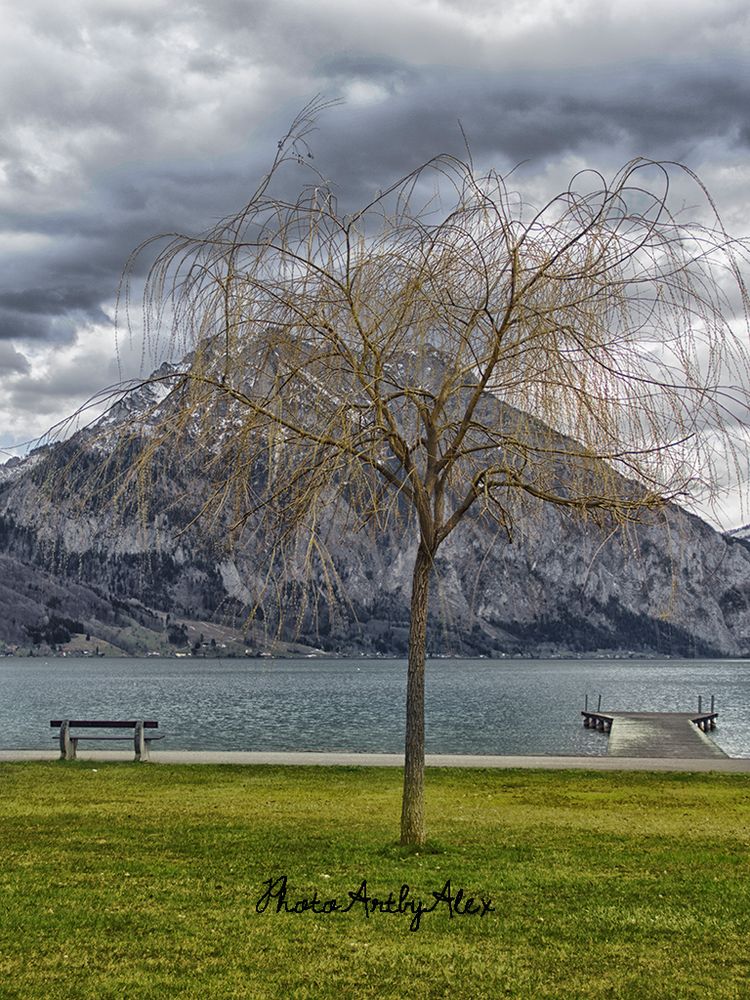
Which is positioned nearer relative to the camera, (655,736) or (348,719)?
(655,736)

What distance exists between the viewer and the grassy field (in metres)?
7.96

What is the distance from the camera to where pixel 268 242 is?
11.4m

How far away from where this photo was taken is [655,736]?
43719mm

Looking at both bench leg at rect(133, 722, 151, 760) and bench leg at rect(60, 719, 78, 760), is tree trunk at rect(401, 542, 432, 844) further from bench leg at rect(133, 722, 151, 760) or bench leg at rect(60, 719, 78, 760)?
bench leg at rect(60, 719, 78, 760)

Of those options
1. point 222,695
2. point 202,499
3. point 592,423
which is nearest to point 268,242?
point 202,499

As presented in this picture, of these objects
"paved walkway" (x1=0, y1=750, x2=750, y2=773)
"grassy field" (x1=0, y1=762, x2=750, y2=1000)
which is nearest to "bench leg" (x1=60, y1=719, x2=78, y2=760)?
"paved walkway" (x1=0, y1=750, x2=750, y2=773)

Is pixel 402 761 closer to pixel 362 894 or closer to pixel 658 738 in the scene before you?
pixel 362 894

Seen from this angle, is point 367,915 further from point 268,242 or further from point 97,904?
point 268,242

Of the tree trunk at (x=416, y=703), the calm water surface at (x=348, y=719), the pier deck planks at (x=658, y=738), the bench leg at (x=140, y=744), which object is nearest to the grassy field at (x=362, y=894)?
the tree trunk at (x=416, y=703)
